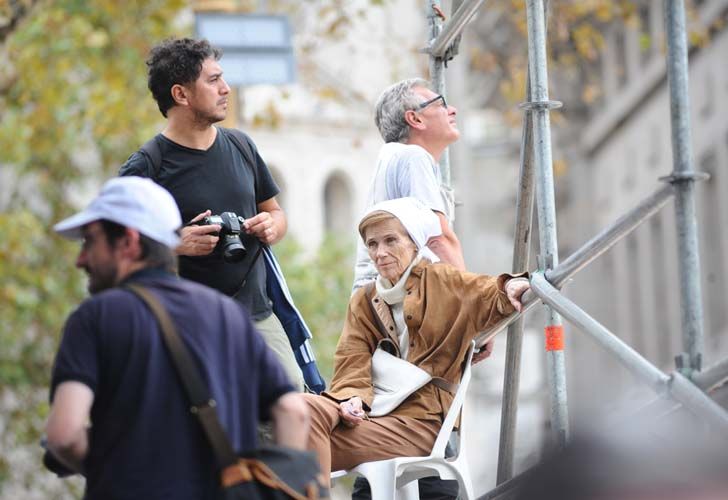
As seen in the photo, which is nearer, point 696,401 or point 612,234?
point 696,401

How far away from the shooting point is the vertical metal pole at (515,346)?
7.26 meters

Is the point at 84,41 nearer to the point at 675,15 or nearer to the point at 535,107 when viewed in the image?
the point at 535,107

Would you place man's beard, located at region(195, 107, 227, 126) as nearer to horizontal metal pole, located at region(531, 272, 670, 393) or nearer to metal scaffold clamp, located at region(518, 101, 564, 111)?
metal scaffold clamp, located at region(518, 101, 564, 111)

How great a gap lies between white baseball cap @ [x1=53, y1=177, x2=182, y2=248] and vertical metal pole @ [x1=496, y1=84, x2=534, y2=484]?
281 centimetres

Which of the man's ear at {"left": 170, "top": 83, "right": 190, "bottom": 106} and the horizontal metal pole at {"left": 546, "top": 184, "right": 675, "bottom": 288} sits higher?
the man's ear at {"left": 170, "top": 83, "right": 190, "bottom": 106}

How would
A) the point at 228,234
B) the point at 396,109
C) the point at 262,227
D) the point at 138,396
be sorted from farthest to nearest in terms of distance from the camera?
the point at 396,109, the point at 262,227, the point at 228,234, the point at 138,396

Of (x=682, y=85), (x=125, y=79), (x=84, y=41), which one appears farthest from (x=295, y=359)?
(x=125, y=79)

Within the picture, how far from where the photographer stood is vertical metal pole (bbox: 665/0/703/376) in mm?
5176

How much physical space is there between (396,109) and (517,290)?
1.24 meters

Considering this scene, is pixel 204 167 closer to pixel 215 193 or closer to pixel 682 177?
pixel 215 193

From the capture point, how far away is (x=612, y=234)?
5.95 meters

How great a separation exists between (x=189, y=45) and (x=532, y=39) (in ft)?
4.06

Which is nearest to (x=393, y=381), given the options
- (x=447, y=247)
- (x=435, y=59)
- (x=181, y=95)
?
(x=447, y=247)

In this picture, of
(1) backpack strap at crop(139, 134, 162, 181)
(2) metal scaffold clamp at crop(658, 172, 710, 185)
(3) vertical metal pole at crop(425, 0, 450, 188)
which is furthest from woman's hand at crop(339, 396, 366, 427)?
(3) vertical metal pole at crop(425, 0, 450, 188)
